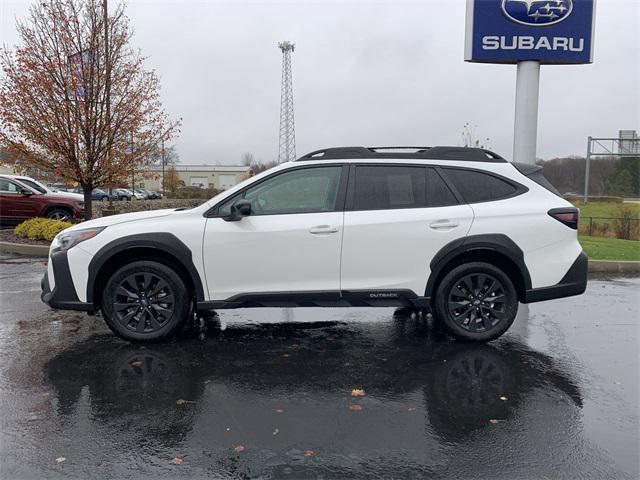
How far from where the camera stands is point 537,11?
1122 centimetres

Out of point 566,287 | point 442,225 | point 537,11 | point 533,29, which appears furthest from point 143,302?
point 537,11

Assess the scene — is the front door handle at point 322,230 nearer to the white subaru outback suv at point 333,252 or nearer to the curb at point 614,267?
the white subaru outback suv at point 333,252

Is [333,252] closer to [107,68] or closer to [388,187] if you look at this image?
[388,187]

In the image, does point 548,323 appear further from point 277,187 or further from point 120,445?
point 120,445

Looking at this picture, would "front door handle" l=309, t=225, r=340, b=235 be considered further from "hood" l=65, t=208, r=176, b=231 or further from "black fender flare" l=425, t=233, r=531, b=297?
"hood" l=65, t=208, r=176, b=231

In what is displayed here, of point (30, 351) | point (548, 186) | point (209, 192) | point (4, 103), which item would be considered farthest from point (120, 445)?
point (209, 192)

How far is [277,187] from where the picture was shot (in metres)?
5.25

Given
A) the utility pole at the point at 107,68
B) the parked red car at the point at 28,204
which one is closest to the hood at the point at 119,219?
the utility pole at the point at 107,68

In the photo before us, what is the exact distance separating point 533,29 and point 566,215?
771 centimetres

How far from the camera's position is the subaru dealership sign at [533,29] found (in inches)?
441

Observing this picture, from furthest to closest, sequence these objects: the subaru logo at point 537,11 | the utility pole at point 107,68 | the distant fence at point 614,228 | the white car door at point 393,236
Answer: the distant fence at point 614,228 → the utility pole at point 107,68 → the subaru logo at point 537,11 → the white car door at point 393,236

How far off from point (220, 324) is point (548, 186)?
386 centimetres

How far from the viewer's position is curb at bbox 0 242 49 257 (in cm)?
1146

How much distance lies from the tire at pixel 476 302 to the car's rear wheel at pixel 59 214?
12.4 meters
